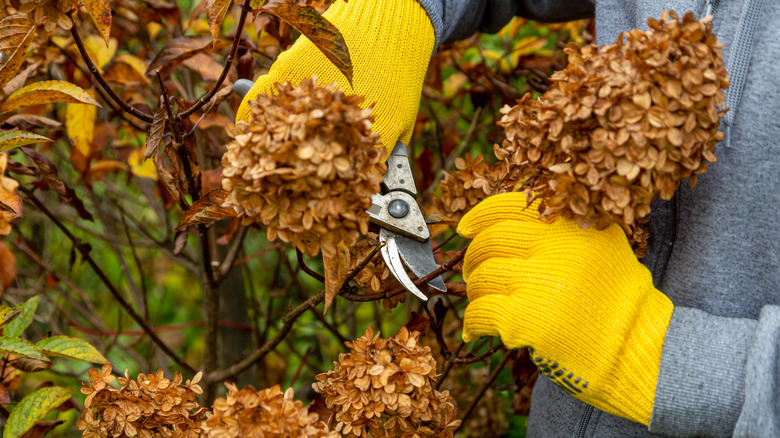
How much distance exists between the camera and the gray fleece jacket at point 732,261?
87 cm

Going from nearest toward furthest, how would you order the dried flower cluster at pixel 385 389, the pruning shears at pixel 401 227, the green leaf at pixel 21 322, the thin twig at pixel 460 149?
the dried flower cluster at pixel 385 389 → the pruning shears at pixel 401 227 → the green leaf at pixel 21 322 → the thin twig at pixel 460 149

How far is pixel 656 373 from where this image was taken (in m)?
0.89

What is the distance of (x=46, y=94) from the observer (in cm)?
105

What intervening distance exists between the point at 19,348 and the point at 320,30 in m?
0.67

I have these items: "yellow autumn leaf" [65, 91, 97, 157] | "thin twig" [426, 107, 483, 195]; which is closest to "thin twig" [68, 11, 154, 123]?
"yellow autumn leaf" [65, 91, 97, 157]

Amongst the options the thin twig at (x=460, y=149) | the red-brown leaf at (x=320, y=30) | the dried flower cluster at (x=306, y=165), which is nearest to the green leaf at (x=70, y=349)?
the dried flower cluster at (x=306, y=165)

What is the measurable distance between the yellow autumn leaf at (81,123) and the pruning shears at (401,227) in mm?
560

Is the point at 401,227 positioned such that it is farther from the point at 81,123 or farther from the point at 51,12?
the point at 81,123

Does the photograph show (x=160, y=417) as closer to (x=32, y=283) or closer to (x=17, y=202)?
(x=17, y=202)

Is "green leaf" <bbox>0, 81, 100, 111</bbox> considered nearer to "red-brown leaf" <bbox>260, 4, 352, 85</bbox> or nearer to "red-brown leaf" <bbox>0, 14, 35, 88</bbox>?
"red-brown leaf" <bbox>0, 14, 35, 88</bbox>

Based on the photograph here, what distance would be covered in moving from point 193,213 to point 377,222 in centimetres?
30

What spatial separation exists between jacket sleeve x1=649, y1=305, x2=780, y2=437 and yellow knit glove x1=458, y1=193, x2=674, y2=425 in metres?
0.02

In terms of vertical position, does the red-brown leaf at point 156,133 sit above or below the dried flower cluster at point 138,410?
above

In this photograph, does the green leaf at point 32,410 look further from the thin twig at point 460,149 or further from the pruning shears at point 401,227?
the thin twig at point 460,149
